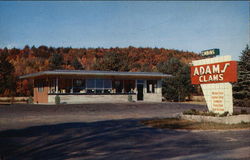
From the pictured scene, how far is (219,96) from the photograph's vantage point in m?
16.1

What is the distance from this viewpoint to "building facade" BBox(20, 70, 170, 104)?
104 feet

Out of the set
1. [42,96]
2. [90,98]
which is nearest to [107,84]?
[90,98]

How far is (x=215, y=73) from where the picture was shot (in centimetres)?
1639

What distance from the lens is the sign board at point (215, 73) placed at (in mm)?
15328

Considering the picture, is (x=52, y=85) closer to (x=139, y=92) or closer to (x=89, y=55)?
(x=139, y=92)

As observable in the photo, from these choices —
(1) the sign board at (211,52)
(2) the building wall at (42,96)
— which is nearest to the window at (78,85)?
(2) the building wall at (42,96)

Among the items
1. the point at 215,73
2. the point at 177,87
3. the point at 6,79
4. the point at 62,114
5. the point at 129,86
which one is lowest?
the point at 62,114

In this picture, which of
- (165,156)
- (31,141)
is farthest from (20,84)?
(165,156)

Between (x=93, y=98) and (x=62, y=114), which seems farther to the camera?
(x=93, y=98)

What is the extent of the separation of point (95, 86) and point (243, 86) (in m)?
17.2

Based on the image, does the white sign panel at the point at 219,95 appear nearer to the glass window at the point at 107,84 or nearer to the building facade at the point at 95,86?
the building facade at the point at 95,86

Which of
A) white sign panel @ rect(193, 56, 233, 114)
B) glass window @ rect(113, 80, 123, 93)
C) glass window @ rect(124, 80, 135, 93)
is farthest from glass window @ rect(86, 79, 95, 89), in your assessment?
white sign panel @ rect(193, 56, 233, 114)

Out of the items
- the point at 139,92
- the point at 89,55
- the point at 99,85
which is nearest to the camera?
the point at 99,85

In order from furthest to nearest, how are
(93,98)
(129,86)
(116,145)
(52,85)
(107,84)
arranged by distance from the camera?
(129,86) < (107,84) < (93,98) < (52,85) < (116,145)
